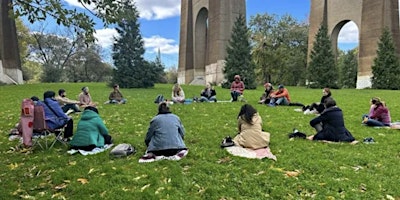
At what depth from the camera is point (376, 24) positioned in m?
30.8

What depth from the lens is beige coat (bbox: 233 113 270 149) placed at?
7.07m

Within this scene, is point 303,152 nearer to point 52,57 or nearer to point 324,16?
point 324,16

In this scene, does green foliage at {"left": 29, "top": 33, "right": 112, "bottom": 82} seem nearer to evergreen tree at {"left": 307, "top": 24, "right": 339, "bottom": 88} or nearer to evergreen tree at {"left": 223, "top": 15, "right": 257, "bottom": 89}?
evergreen tree at {"left": 223, "top": 15, "right": 257, "bottom": 89}

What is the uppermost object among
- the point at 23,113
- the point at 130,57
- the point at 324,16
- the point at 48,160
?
the point at 324,16

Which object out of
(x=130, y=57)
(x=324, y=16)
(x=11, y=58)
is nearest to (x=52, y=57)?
(x=11, y=58)

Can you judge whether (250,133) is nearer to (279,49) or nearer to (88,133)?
(88,133)

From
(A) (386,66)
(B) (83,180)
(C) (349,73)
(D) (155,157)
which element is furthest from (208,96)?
(C) (349,73)

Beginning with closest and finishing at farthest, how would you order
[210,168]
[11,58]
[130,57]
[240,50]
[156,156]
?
[210,168]
[156,156]
[130,57]
[240,50]
[11,58]

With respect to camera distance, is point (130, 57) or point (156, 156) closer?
point (156, 156)

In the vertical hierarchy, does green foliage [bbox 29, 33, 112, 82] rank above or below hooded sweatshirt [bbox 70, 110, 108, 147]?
above

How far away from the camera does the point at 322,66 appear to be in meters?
32.7

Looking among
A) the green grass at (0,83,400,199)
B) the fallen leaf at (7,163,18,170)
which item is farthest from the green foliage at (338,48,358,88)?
the fallen leaf at (7,163,18,170)

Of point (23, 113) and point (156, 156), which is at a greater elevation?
point (23, 113)

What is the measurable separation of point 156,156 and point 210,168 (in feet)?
4.01
